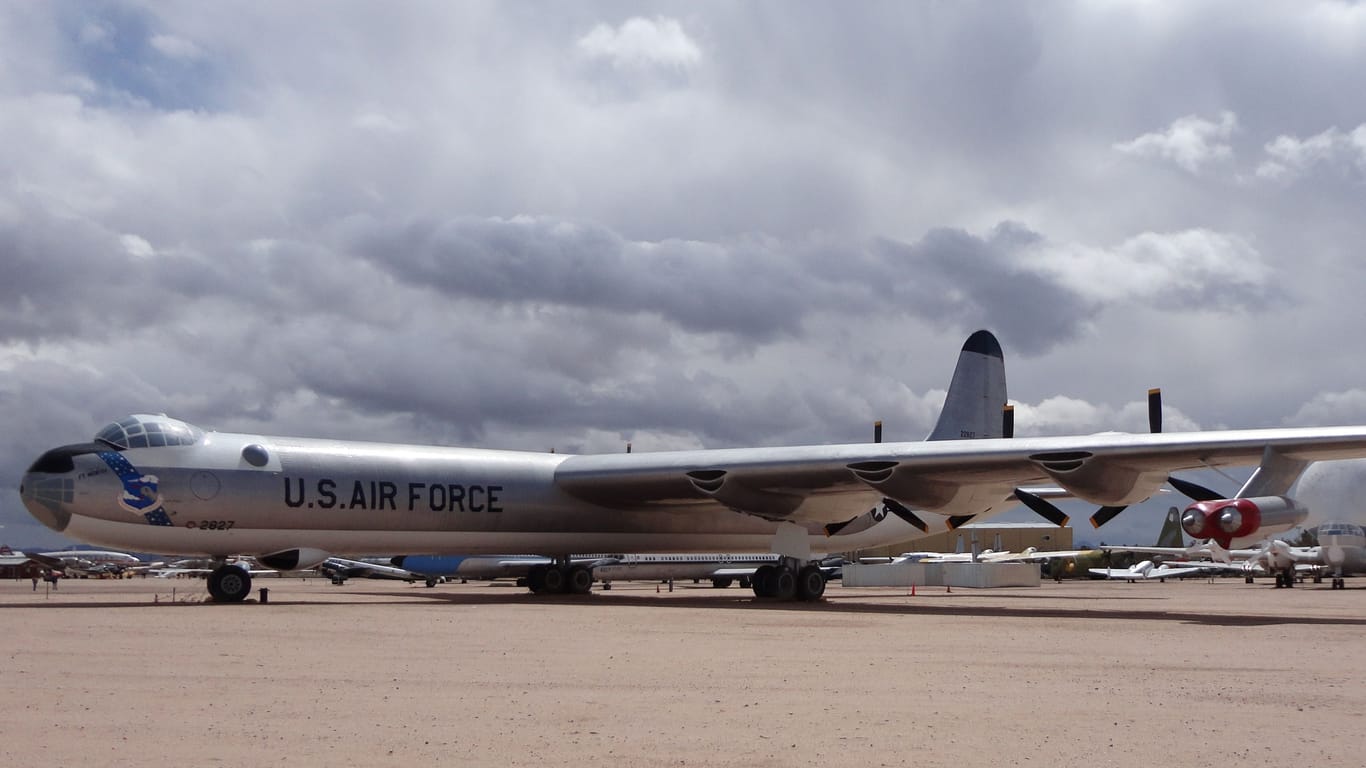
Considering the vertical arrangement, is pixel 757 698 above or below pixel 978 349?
below

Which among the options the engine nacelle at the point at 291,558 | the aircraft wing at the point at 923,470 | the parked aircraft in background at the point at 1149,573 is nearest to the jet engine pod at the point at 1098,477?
the aircraft wing at the point at 923,470

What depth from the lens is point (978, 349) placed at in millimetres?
37500

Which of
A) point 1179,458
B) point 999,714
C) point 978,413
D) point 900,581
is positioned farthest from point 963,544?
point 999,714

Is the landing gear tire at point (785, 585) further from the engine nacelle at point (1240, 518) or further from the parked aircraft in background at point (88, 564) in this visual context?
the parked aircraft in background at point (88, 564)

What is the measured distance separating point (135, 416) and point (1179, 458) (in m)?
21.6

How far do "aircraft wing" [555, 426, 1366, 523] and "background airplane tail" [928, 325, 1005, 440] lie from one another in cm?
450

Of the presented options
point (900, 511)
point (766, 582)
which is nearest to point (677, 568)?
point (766, 582)

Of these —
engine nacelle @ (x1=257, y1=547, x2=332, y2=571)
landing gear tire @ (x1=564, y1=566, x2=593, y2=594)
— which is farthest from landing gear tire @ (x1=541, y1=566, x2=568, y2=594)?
engine nacelle @ (x1=257, y1=547, x2=332, y2=571)

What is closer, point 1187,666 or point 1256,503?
point 1187,666

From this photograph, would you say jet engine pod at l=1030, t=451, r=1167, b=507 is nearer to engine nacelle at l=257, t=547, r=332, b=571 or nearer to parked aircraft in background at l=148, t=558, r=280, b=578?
engine nacelle at l=257, t=547, r=332, b=571

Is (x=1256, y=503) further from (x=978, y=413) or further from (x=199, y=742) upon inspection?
(x=199, y=742)

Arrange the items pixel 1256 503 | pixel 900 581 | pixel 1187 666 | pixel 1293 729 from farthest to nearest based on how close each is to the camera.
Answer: pixel 900 581 < pixel 1256 503 < pixel 1187 666 < pixel 1293 729

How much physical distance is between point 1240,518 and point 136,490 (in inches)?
838

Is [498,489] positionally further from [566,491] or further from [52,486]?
[52,486]
